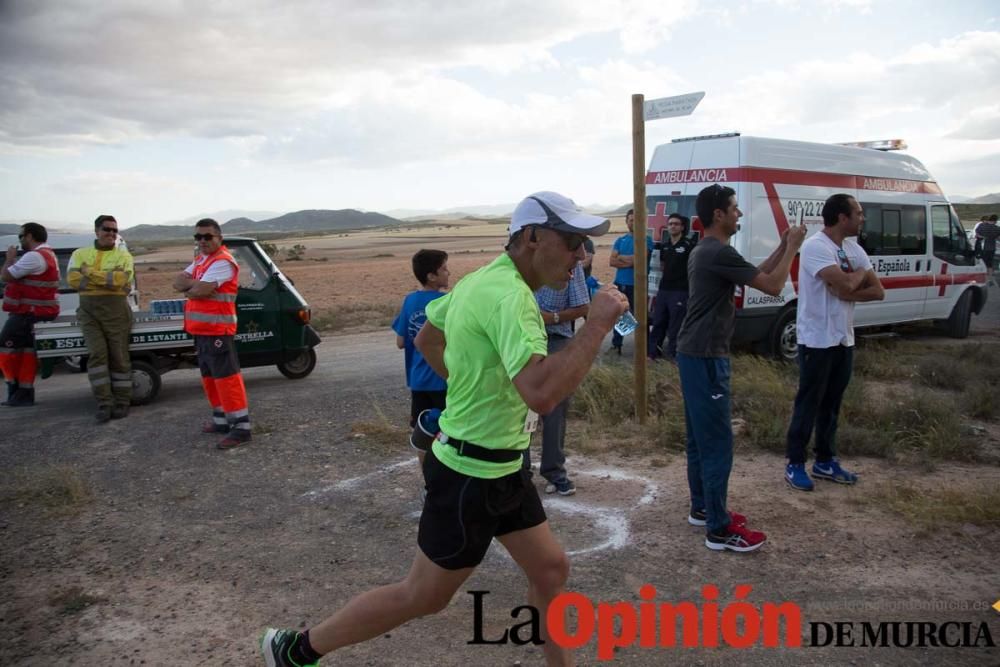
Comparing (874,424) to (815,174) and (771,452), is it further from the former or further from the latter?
(815,174)

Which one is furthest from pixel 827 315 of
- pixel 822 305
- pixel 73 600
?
pixel 73 600

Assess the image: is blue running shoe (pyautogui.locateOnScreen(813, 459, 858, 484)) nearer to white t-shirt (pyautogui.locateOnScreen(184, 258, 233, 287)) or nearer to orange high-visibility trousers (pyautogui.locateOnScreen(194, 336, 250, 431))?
orange high-visibility trousers (pyautogui.locateOnScreen(194, 336, 250, 431))

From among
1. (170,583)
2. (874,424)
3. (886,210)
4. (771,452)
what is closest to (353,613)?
(170,583)

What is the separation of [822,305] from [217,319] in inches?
187

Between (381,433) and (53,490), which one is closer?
(53,490)

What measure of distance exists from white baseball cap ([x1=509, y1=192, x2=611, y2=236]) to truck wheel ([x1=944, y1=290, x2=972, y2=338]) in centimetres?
1141

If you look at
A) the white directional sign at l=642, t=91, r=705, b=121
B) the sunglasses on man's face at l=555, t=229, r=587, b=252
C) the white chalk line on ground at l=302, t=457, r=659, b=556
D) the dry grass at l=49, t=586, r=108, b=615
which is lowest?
the dry grass at l=49, t=586, r=108, b=615

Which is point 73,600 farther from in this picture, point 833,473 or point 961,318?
point 961,318

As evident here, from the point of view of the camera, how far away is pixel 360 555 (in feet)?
14.2

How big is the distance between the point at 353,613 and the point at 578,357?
1.26 meters

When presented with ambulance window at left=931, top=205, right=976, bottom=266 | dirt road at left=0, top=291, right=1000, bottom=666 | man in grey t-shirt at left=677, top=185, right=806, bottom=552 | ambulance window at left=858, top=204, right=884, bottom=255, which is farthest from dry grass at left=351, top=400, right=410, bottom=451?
ambulance window at left=931, top=205, right=976, bottom=266

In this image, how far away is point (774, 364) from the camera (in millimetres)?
8656

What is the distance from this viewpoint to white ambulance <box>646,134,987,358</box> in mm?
8836

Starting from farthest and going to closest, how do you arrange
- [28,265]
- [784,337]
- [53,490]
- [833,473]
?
[784,337]
[28,265]
[53,490]
[833,473]
